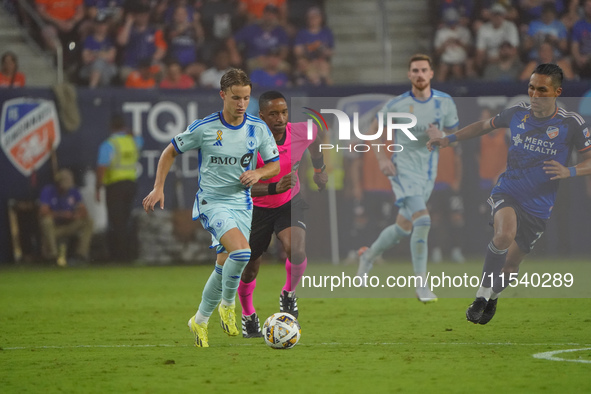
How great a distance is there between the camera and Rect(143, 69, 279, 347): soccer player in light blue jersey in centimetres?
764

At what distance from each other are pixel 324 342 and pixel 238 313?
248 cm

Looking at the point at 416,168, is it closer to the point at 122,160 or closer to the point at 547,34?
the point at 122,160

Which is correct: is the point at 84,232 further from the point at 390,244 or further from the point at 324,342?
the point at 324,342

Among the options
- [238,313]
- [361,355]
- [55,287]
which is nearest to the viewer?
[361,355]

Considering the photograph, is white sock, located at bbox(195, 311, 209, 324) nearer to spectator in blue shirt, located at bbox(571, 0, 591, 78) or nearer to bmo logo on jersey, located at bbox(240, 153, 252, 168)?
bmo logo on jersey, located at bbox(240, 153, 252, 168)

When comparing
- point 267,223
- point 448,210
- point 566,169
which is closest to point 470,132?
point 566,169

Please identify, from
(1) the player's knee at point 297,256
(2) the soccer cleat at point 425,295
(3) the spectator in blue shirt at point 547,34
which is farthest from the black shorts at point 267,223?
(3) the spectator in blue shirt at point 547,34

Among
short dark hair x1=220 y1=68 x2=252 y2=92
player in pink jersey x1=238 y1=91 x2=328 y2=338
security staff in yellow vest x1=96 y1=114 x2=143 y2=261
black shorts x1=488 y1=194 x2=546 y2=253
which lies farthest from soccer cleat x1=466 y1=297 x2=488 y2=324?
security staff in yellow vest x1=96 y1=114 x2=143 y2=261

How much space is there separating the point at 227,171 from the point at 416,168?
3822 mm

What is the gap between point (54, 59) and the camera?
60.3 ft

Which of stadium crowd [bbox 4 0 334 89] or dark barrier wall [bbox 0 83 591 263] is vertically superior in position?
stadium crowd [bbox 4 0 334 89]

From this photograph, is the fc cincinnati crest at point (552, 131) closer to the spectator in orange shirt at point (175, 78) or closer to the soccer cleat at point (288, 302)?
the soccer cleat at point (288, 302)

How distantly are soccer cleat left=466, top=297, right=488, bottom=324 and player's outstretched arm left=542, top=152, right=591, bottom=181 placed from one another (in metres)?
1.27

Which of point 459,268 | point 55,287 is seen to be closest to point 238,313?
point 459,268
